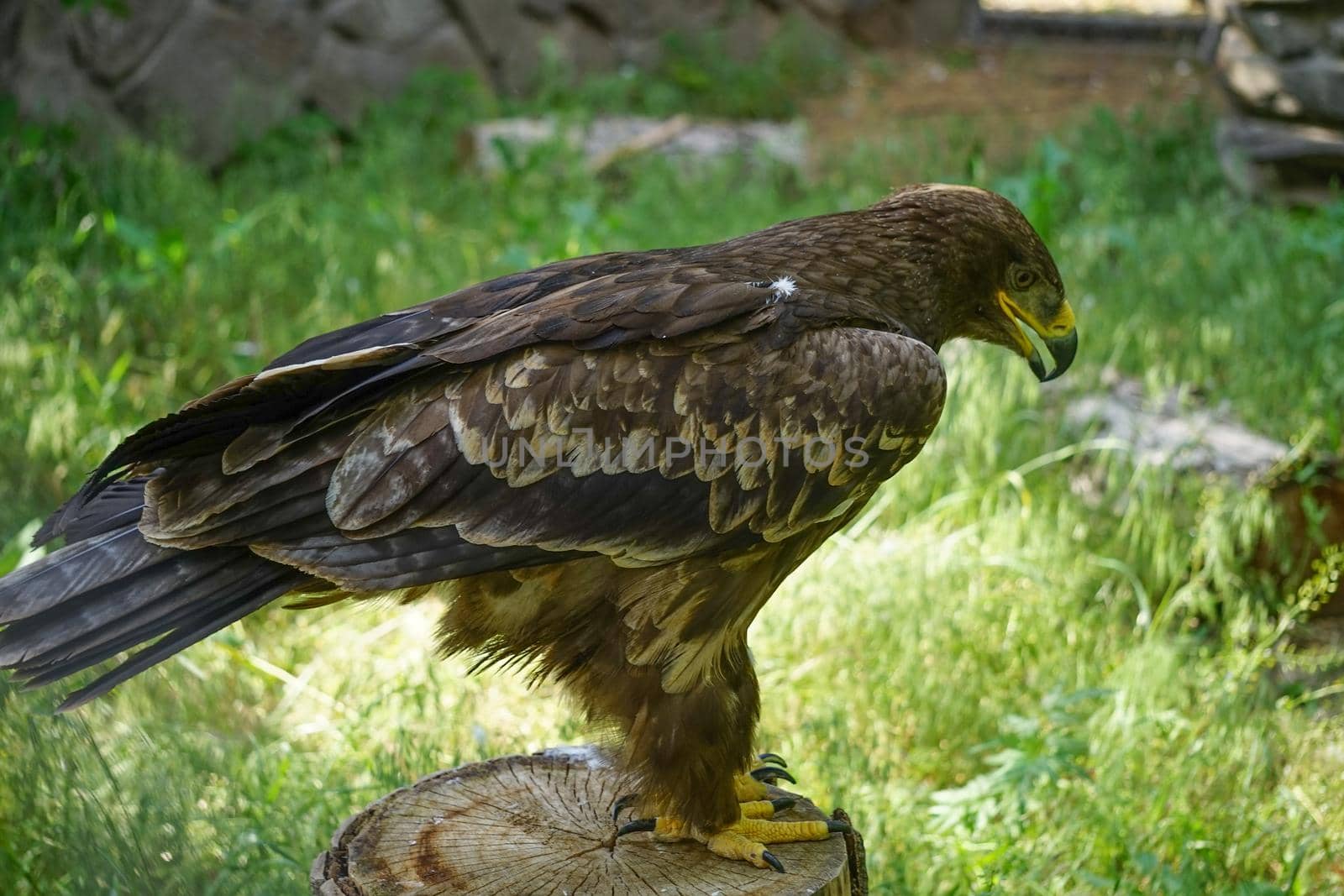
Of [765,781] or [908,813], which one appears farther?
[908,813]

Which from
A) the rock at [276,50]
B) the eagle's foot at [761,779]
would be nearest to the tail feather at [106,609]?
the eagle's foot at [761,779]

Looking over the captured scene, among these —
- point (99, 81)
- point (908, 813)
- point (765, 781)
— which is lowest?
point (908, 813)

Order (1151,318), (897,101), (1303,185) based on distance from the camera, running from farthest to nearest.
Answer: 1. (897,101)
2. (1303,185)
3. (1151,318)

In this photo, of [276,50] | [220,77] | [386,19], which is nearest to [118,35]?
[220,77]

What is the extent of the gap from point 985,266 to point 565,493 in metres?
1.12

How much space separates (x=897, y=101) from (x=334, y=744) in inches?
306

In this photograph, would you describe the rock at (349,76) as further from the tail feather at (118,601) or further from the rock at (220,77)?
the tail feather at (118,601)

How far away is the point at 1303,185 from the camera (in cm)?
735

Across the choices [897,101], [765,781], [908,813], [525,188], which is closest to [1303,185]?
[897,101]

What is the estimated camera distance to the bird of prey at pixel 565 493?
231 cm

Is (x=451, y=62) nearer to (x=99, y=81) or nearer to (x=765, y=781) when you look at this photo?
(x=99, y=81)

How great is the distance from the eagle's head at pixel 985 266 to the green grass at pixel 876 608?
0.95m

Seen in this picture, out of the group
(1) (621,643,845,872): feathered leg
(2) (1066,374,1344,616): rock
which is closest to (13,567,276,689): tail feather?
(1) (621,643,845,872): feathered leg

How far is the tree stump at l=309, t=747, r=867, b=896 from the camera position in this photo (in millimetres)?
2365
